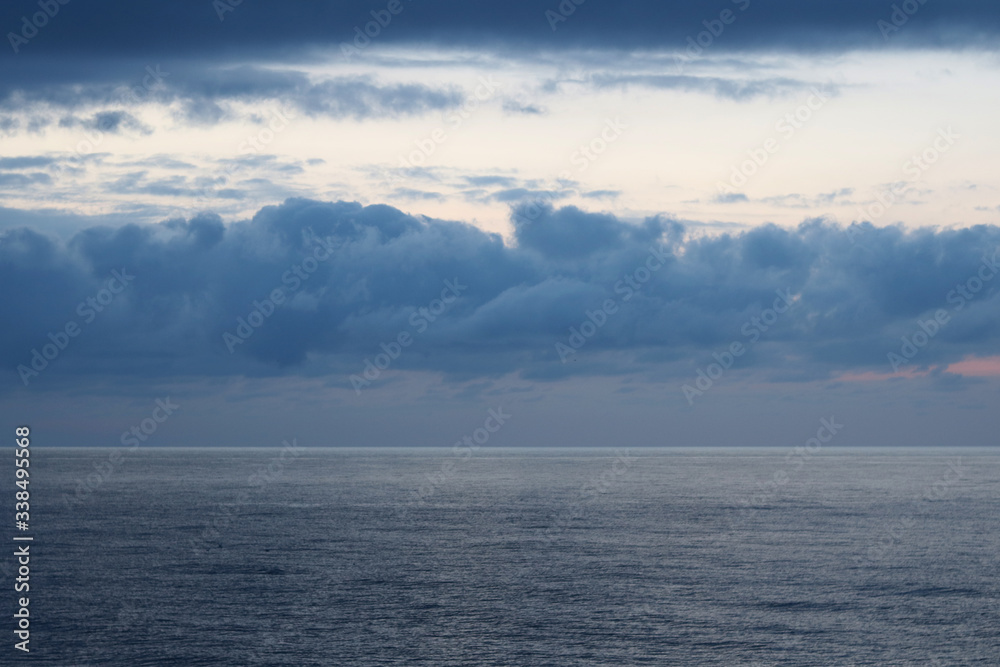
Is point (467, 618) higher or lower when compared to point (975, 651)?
higher

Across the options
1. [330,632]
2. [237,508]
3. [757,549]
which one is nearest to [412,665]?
[330,632]

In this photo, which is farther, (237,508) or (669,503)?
(669,503)

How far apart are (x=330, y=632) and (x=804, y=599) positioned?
37.5m

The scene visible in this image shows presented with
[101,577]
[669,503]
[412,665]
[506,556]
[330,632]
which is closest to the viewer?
[412,665]

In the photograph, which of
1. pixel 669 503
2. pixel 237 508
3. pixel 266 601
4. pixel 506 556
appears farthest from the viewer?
pixel 669 503

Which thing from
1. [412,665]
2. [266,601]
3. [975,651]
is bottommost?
[975,651]

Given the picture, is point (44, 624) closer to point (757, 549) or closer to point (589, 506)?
Answer: point (757, 549)

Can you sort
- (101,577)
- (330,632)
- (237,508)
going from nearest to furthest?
(330,632) < (101,577) < (237,508)

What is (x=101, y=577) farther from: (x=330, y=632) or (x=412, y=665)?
(x=412, y=665)

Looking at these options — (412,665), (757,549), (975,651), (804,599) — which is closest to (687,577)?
(804,599)

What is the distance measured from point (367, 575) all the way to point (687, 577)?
29.1 meters

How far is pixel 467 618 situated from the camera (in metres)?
66.8

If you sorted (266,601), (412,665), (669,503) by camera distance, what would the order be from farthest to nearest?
1. (669,503)
2. (266,601)
3. (412,665)

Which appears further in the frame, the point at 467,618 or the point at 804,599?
the point at 804,599
